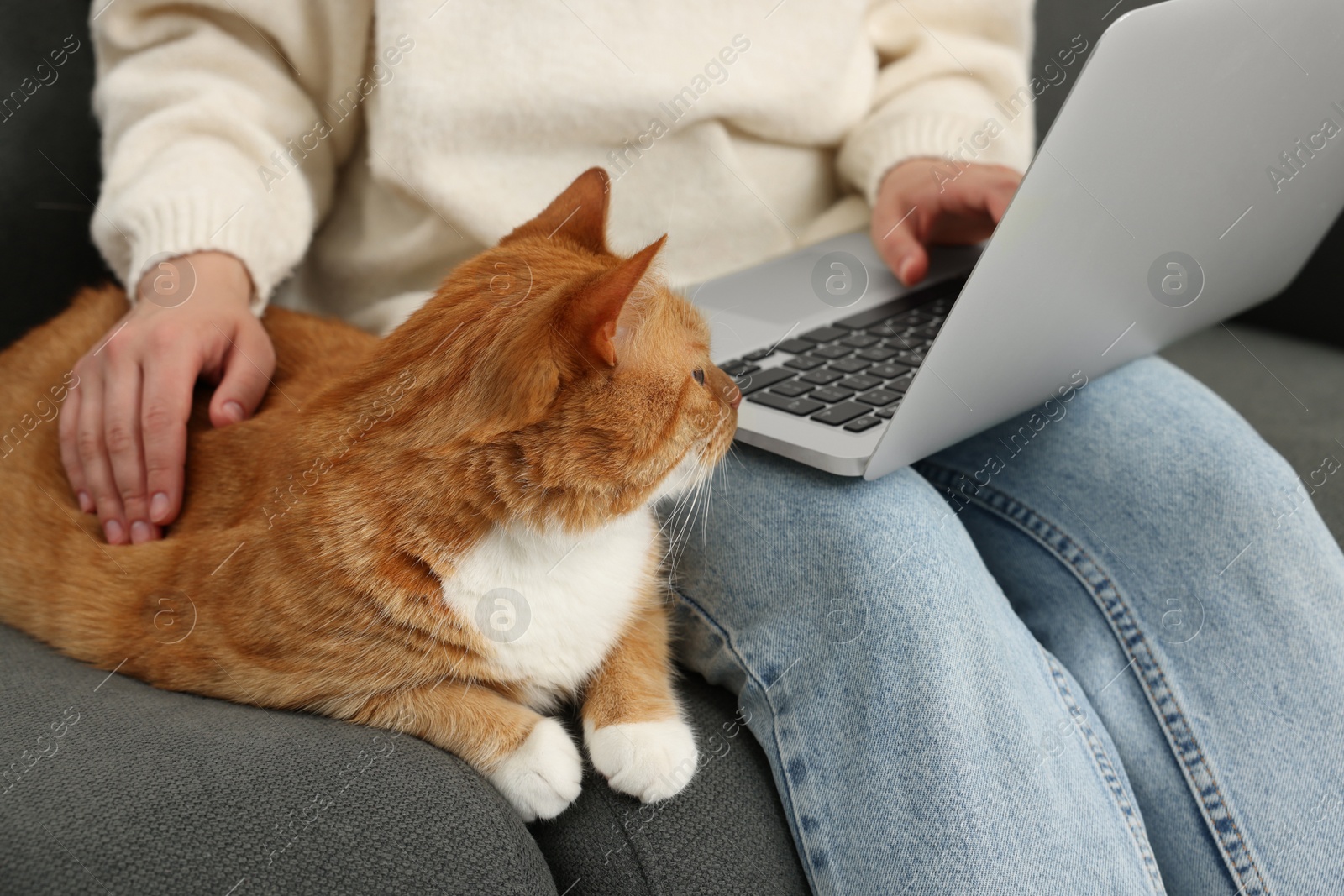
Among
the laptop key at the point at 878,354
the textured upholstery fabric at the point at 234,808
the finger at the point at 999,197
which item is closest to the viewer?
the textured upholstery fabric at the point at 234,808

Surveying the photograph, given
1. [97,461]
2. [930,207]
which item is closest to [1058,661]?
[930,207]

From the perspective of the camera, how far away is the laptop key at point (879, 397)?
92cm

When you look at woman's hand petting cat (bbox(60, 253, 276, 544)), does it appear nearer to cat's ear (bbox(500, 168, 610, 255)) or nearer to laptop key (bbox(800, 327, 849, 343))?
cat's ear (bbox(500, 168, 610, 255))

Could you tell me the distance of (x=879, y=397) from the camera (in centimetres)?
93

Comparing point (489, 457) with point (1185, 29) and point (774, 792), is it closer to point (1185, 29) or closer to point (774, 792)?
point (774, 792)

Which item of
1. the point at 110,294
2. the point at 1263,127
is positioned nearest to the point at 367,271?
the point at 110,294

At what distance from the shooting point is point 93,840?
0.59m

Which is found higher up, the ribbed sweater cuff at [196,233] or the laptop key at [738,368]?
the laptop key at [738,368]

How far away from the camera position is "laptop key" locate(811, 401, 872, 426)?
88cm

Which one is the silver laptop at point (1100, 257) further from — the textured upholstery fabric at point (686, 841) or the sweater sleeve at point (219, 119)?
the sweater sleeve at point (219, 119)

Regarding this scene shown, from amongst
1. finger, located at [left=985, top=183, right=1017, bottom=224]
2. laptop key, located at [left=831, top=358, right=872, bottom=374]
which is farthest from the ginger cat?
finger, located at [left=985, top=183, right=1017, bottom=224]

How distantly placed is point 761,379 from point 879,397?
5.2 inches

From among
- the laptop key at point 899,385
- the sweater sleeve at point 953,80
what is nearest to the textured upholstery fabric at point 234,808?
the laptop key at point 899,385

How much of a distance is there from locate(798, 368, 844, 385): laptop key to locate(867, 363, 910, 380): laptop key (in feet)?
0.13
